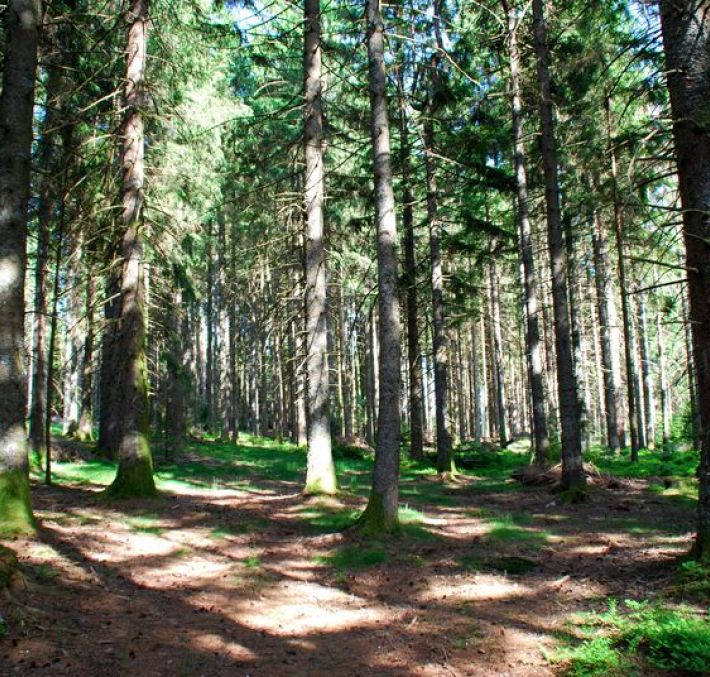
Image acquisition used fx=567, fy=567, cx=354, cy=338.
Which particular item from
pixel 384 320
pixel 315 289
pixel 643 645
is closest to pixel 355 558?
pixel 384 320

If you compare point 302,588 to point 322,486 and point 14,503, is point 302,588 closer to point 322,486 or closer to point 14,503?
point 14,503

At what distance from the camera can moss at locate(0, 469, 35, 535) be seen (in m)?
6.74

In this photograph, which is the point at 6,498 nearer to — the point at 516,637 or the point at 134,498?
the point at 134,498

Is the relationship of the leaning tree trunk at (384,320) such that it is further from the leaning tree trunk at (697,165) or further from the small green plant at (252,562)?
the leaning tree trunk at (697,165)

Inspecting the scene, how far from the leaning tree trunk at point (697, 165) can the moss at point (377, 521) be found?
13.3 feet

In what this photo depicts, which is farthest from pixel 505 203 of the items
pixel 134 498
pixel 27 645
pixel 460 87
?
pixel 27 645

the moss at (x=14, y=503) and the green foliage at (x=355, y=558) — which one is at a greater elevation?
the moss at (x=14, y=503)

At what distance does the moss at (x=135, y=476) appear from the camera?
34.4 feet

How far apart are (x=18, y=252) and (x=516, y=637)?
7089 millimetres

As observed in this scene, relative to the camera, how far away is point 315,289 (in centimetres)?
1173

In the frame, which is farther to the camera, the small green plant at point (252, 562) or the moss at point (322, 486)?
the moss at point (322, 486)

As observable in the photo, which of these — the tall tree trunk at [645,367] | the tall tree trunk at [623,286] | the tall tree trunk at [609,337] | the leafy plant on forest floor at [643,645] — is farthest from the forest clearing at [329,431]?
the tall tree trunk at [645,367]

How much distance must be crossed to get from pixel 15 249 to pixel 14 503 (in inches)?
122

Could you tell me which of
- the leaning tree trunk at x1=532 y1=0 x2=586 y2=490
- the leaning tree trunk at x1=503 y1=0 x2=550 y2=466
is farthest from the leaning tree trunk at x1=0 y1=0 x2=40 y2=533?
the leaning tree trunk at x1=503 y1=0 x2=550 y2=466
